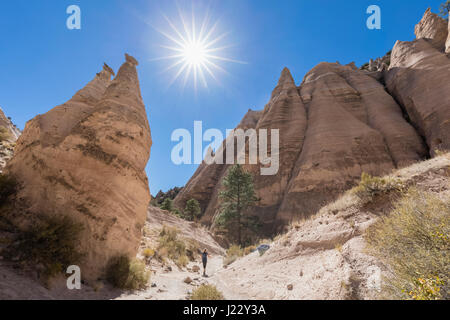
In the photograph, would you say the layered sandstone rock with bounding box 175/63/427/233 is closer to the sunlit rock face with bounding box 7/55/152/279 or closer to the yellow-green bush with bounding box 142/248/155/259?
the yellow-green bush with bounding box 142/248/155/259

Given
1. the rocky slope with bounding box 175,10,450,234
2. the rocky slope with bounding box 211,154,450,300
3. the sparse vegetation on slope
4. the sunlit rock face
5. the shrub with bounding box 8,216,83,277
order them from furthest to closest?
1. the rocky slope with bounding box 175,10,450,234
2. the sparse vegetation on slope
3. the sunlit rock face
4. the shrub with bounding box 8,216,83,277
5. the rocky slope with bounding box 211,154,450,300

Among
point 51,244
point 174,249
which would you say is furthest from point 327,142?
point 51,244

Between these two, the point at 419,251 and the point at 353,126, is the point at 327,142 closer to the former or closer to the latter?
the point at 353,126

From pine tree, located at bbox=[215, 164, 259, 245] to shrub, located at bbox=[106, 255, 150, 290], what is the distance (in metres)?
15.6

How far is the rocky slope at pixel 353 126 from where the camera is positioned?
18.8m

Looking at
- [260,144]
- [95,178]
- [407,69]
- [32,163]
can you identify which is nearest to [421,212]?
[95,178]

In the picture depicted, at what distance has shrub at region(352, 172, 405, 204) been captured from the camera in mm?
5961

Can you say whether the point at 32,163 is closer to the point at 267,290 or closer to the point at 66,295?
the point at 66,295

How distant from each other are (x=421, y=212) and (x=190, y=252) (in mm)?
14021

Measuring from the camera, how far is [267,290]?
5.45 metres

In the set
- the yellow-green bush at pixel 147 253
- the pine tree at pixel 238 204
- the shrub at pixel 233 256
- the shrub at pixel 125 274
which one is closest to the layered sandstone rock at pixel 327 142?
the pine tree at pixel 238 204

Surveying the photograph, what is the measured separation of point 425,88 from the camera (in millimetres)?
19906

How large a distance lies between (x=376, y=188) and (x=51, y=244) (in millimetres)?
8943

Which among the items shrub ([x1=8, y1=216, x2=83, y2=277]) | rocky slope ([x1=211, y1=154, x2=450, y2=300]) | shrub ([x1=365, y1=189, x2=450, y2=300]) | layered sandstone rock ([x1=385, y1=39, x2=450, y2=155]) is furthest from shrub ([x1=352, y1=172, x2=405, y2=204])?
layered sandstone rock ([x1=385, y1=39, x2=450, y2=155])
